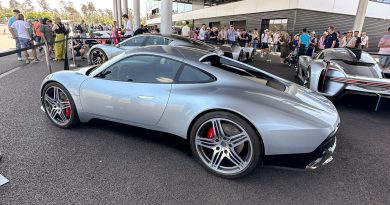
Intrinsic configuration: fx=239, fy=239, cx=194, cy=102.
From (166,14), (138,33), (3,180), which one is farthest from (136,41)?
(3,180)

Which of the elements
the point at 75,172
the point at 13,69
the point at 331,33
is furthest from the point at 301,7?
the point at 75,172

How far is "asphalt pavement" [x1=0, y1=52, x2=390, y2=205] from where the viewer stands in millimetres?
2230

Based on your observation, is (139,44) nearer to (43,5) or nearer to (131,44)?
(131,44)

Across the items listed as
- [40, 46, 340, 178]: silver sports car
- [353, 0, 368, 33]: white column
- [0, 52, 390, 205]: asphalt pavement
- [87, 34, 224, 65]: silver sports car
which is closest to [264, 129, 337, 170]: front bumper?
[40, 46, 340, 178]: silver sports car

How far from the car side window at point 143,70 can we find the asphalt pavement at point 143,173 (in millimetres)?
633

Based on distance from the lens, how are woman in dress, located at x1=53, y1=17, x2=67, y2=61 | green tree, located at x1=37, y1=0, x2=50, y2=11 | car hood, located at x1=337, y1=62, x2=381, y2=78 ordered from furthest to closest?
green tree, located at x1=37, y1=0, x2=50, y2=11, woman in dress, located at x1=53, y1=17, x2=67, y2=61, car hood, located at x1=337, y1=62, x2=381, y2=78

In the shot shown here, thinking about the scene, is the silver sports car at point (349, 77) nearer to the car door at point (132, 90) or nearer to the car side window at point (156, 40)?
the car door at point (132, 90)

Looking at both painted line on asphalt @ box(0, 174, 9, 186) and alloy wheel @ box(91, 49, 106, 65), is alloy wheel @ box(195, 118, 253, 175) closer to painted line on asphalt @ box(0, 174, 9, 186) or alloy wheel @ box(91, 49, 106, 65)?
painted line on asphalt @ box(0, 174, 9, 186)

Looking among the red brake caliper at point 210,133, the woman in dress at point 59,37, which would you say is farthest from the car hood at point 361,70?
the woman in dress at point 59,37

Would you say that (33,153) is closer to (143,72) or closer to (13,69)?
(143,72)

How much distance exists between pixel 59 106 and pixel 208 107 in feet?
7.38

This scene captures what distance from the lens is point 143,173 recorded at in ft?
8.35

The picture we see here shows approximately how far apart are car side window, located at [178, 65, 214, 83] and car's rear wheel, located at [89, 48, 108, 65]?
6.17m

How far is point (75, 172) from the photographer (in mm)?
2500
